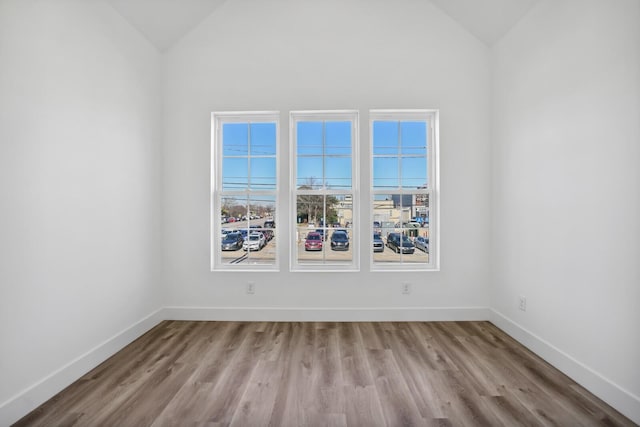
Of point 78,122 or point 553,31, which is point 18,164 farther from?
point 553,31

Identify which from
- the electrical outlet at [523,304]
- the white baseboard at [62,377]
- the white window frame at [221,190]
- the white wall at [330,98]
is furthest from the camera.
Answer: the white window frame at [221,190]

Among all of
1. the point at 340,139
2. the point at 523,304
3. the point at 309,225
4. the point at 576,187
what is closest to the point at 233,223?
the point at 309,225

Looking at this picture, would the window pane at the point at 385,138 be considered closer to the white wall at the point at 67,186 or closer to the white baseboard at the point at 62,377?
the white wall at the point at 67,186

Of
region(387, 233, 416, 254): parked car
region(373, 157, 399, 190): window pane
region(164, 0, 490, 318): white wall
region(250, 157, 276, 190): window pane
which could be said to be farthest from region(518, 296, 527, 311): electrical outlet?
region(250, 157, 276, 190): window pane

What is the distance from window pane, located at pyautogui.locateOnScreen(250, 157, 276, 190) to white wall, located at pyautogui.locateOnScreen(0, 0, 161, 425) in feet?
3.52

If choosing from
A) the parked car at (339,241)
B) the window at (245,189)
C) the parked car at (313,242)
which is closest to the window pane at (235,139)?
the window at (245,189)

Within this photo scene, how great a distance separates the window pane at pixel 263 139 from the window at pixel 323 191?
9.4 inches

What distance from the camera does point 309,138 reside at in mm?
3332

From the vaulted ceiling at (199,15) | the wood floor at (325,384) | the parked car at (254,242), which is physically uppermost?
the vaulted ceiling at (199,15)

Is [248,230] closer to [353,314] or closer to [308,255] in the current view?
[308,255]

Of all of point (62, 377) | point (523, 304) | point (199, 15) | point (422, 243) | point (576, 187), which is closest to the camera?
point (62, 377)

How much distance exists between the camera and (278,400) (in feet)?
6.05

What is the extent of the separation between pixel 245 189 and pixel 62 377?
7.00 ft

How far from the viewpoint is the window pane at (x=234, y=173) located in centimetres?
335
